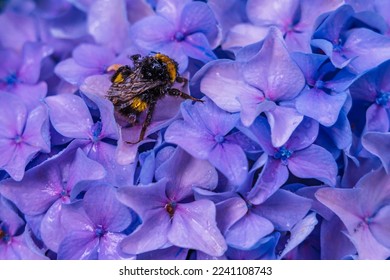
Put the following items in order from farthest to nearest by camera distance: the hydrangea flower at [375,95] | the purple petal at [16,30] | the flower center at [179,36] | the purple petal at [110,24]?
the purple petal at [16,30]
the purple petal at [110,24]
the flower center at [179,36]
the hydrangea flower at [375,95]

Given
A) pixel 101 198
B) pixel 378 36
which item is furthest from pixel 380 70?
pixel 101 198

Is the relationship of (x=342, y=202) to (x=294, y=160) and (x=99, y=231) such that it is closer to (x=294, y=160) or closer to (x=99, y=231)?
(x=294, y=160)

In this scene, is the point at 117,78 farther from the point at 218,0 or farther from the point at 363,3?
the point at 363,3

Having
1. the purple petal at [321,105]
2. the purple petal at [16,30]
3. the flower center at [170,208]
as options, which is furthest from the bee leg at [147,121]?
the purple petal at [16,30]

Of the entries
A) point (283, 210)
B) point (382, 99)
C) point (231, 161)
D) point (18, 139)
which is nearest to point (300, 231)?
point (283, 210)

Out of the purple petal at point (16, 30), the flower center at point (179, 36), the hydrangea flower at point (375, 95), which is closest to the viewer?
the hydrangea flower at point (375, 95)

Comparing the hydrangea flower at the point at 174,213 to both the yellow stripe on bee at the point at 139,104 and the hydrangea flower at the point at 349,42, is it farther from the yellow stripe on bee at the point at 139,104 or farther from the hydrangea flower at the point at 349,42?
the hydrangea flower at the point at 349,42

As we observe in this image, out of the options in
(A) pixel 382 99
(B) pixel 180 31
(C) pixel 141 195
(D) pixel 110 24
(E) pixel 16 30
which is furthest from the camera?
(E) pixel 16 30
